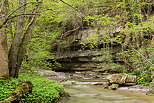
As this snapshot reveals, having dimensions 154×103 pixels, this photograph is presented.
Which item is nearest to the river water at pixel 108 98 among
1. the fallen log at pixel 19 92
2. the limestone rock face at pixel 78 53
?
the fallen log at pixel 19 92

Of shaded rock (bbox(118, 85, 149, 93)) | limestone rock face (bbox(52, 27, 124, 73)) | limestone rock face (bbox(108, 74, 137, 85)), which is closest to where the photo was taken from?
shaded rock (bbox(118, 85, 149, 93))

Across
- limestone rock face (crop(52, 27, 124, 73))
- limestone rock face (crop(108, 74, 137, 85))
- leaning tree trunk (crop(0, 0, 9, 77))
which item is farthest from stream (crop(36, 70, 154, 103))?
limestone rock face (crop(52, 27, 124, 73))

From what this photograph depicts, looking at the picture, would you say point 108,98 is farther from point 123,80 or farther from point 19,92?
point 19,92

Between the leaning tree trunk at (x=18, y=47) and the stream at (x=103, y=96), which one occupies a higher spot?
the leaning tree trunk at (x=18, y=47)

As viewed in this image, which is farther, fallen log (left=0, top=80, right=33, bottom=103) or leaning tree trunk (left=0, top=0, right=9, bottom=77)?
leaning tree trunk (left=0, top=0, right=9, bottom=77)

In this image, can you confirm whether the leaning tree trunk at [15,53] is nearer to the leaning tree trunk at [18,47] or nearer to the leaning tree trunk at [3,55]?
the leaning tree trunk at [18,47]

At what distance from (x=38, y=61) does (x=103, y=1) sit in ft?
32.0

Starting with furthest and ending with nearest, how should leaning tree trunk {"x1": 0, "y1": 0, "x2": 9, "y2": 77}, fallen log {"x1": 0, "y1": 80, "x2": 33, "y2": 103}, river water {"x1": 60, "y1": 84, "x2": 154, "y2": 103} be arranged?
river water {"x1": 60, "y1": 84, "x2": 154, "y2": 103}, leaning tree trunk {"x1": 0, "y1": 0, "x2": 9, "y2": 77}, fallen log {"x1": 0, "y1": 80, "x2": 33, "y2": 103}

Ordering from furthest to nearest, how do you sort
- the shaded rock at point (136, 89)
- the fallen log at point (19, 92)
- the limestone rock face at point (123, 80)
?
the limestone rock face at point (123, 80), the shaded rock at point (136, 89), the fallen log at point (19, 92)

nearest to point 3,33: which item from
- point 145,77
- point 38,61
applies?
point 38,61

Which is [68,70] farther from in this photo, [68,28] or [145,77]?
[145,77]

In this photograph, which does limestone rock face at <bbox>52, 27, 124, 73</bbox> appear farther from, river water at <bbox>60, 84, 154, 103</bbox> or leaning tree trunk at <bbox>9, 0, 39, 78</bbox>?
leaning tree trunk at <bbox>9, 0, 39, 78</bbox>

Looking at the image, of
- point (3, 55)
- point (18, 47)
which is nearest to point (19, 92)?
point (3, 55)

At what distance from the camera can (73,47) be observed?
23359 millimetres
